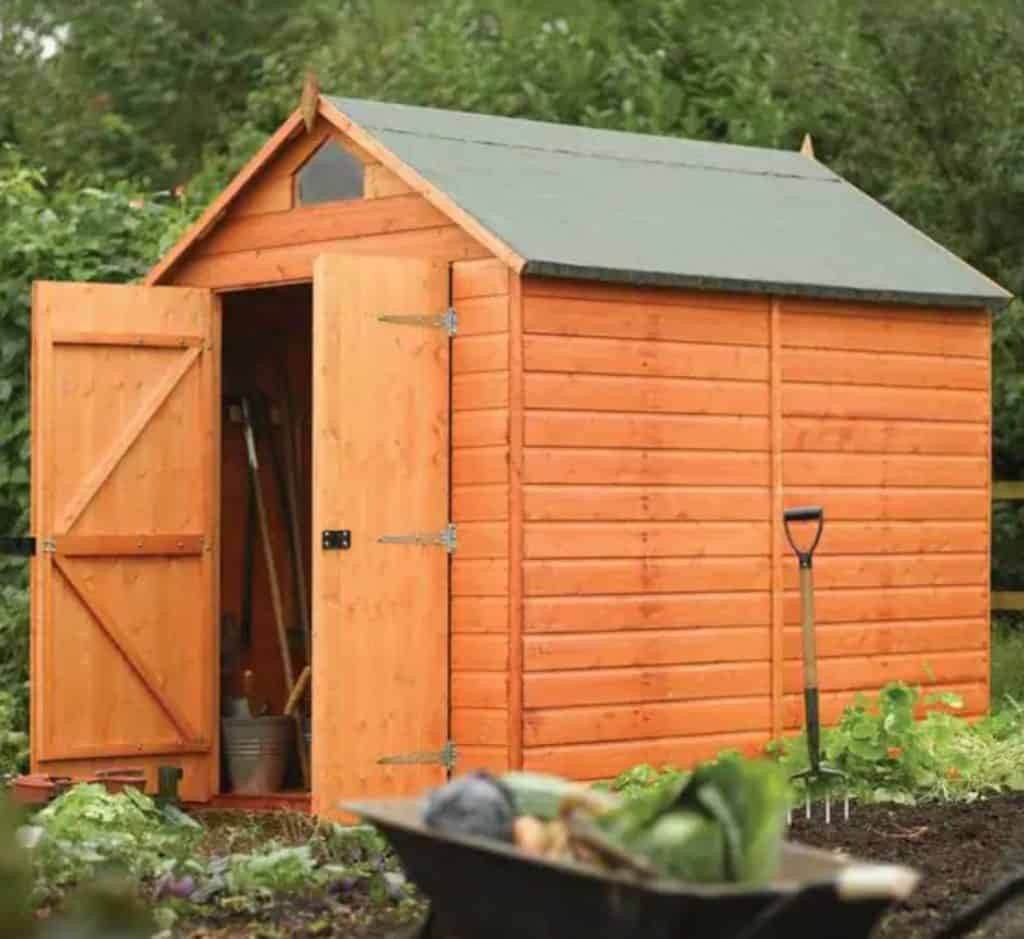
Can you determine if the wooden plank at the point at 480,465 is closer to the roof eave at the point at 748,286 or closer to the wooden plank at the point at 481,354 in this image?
the wooden plank at the point at 481,354

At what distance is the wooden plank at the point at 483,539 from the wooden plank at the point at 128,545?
1.64m

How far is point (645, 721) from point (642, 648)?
0.30 meters

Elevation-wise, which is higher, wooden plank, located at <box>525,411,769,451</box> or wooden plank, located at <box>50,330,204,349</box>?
wooden plank, located at <box>50,330,204,349</box>

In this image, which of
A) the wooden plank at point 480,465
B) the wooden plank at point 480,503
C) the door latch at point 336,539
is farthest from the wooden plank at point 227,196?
the door latch at point 336,539

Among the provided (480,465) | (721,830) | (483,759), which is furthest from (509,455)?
(721,830)

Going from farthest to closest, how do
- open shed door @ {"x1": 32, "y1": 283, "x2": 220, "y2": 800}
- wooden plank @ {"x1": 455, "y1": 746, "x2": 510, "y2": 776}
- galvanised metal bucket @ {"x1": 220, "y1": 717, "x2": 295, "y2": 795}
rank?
galvanised metal bucket @ {"x1": 220, "y1": 717, "x2": 295, "y2": 795}
open shed door @ {"x1": 32, "y1": 283, "x2": 220, "y2": 800}
wooden plank @ {"x1": 455, "y1": 746, "x2": 510, "y2": 776}

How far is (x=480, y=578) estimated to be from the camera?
991 centimetres

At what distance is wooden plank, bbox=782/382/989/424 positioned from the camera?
10898 millimetres

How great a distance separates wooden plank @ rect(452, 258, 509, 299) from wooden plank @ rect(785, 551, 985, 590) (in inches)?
75.9

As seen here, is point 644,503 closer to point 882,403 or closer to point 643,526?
point 643,526

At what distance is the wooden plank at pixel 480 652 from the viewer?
980 cm

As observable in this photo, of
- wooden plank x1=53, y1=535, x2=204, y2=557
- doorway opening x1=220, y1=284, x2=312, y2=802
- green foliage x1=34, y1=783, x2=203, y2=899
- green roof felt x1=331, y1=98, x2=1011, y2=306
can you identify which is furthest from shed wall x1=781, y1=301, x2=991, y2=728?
green foliage x1=34, y1=783, x2=203, y2=899

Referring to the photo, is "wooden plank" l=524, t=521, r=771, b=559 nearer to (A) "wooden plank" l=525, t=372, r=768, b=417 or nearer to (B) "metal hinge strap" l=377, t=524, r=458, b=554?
(B) "metal hinge strap" l=377, t=524, r=458, b=554

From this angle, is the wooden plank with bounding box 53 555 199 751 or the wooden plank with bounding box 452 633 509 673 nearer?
the wooden plank with bounding box 452 633 509 673
